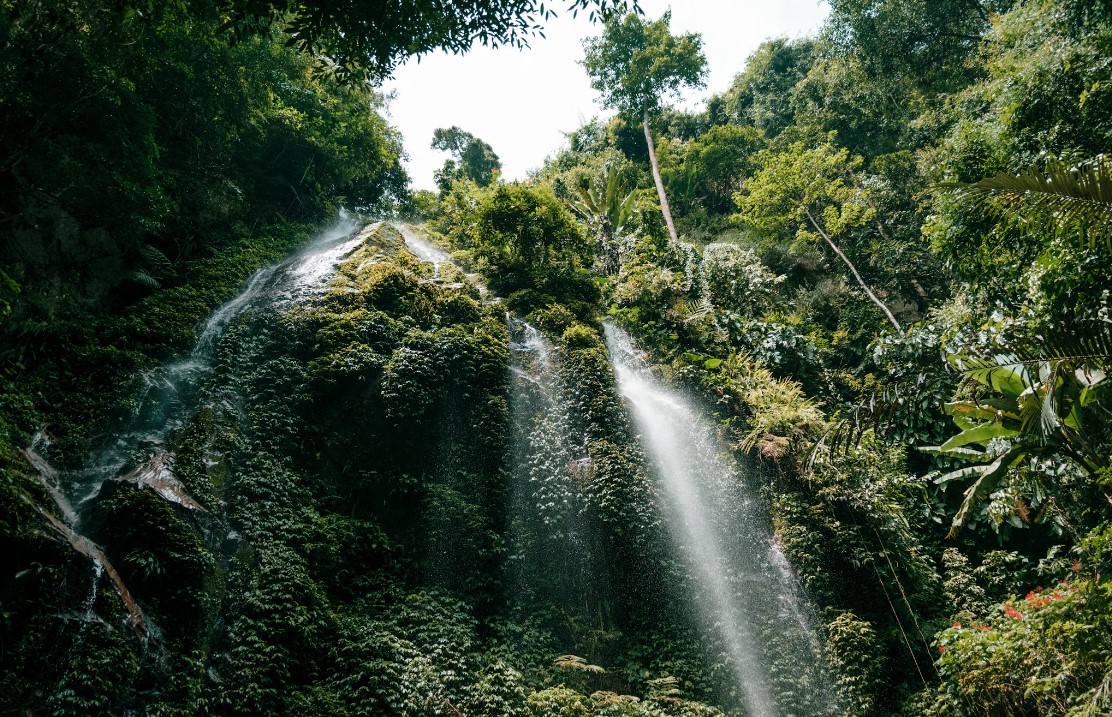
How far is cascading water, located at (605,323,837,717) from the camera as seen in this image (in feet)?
22.3

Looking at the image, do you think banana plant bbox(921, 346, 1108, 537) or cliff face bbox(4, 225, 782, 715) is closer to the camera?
banana plant bbox(921, 346, 1108, 537)

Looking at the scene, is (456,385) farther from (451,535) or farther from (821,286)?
(821,286)

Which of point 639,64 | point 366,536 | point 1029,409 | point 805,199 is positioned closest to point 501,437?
point 366,536

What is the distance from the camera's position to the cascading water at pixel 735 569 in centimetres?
679

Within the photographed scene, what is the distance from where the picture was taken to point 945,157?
1055 cm

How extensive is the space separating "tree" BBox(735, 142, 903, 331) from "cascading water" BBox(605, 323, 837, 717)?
963cm

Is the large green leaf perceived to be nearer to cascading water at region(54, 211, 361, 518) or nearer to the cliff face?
the cliff face

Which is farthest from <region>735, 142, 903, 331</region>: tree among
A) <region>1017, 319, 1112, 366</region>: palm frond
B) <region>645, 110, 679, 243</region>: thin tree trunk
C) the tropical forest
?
<region>1017, 319, 1112, 366</region>: palm frond

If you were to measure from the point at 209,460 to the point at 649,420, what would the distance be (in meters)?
7.50

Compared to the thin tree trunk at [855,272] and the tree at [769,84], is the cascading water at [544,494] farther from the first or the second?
the tree at [769,84]

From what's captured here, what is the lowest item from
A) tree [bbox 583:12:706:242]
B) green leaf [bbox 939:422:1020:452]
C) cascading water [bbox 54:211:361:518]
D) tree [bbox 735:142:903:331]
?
green leaf [bbox 939:422:1020:452]

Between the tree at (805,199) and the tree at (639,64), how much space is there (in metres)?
8.36

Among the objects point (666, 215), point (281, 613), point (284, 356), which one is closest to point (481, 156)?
point (666, 215)

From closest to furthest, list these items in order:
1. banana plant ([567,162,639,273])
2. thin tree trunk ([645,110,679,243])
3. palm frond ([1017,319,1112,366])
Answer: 1. palm frond ([1017,319,1112,366])
2. banana plant ([567,162,639,273])
3. thin tree trunk ([645,110,679,243])
